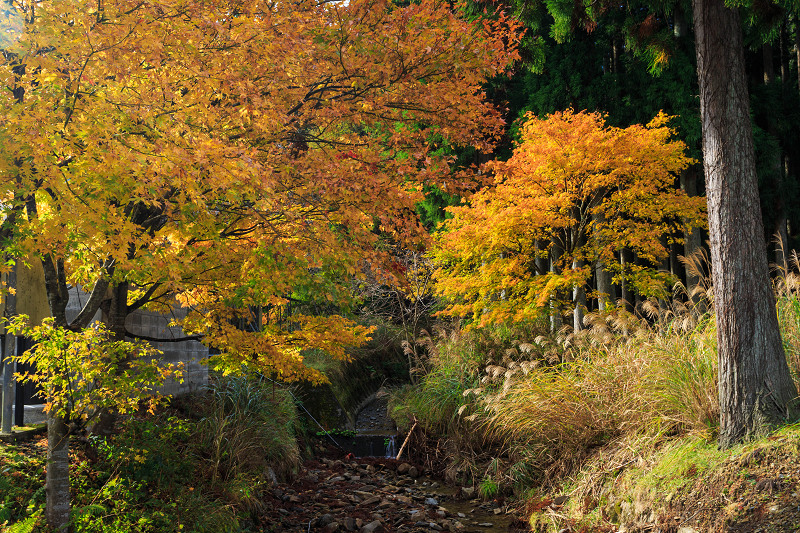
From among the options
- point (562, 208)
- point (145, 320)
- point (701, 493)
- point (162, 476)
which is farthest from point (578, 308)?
point (162, 476)

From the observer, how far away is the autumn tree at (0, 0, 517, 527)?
12.6 ft

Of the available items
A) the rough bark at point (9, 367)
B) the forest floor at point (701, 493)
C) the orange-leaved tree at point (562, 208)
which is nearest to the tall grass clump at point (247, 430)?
the rough bark at point (9, 367)

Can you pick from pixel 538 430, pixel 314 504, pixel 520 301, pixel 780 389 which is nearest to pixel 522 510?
pixel 538 430

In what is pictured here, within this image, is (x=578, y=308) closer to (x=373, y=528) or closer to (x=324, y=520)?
(x=373, y=528)

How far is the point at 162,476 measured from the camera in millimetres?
5629

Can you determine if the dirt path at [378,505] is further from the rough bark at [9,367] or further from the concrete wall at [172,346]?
the rough bark at [9,367]

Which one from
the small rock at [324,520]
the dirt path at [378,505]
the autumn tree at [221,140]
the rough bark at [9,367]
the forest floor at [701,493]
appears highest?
the autumn tree at [221,140]

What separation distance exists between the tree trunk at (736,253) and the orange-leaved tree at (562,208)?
4.17 m

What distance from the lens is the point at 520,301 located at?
424 inches

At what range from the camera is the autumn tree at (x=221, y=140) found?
384 centimetres

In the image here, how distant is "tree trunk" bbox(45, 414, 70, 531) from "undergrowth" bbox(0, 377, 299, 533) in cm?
8

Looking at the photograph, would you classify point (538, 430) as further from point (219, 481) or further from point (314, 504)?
point (219, 481)

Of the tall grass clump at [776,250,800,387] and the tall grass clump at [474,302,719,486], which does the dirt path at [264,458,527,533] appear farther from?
the tall grass clump at [776,250,800,387]

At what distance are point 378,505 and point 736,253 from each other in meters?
5.16
